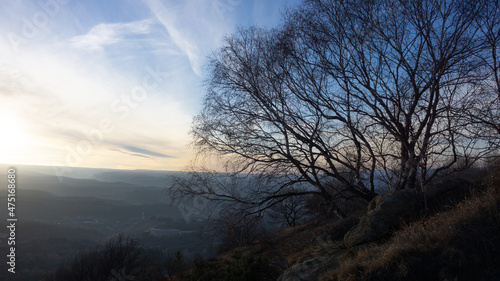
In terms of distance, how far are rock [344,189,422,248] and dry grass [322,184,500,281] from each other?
0.74 metres

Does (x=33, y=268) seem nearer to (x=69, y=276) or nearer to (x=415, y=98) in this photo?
(x=69, y=276)

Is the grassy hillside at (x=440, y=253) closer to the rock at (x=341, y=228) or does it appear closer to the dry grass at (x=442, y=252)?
the dry grass at (x=442, y=252)

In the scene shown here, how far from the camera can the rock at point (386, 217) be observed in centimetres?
453

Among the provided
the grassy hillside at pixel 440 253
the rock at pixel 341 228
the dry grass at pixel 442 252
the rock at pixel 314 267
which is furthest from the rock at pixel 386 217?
the rock at pixel 341 228

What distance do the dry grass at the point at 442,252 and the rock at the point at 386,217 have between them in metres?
0.74

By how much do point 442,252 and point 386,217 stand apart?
172 centimetres

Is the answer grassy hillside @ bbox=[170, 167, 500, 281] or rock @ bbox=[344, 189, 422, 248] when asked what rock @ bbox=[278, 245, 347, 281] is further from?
rock @ bbox=[344, 189, 422, 248]

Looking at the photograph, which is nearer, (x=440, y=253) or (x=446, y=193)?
(x=440, y=253)

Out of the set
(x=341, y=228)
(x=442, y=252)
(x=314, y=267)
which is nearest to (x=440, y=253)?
(x=442, y=252)

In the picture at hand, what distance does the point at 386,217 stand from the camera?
4.71 m

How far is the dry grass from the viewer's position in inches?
112

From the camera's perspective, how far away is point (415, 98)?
629 centimetres

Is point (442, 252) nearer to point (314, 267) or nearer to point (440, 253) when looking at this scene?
point (440, 253)

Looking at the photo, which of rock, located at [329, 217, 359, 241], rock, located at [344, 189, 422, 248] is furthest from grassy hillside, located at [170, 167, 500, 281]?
rock, located at [329, 217, 359, 241]
